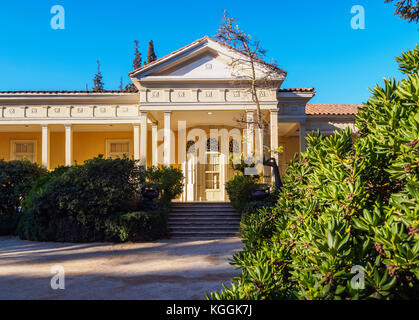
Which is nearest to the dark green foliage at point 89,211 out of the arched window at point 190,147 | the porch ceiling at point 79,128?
the porch ceiling at point 79,128

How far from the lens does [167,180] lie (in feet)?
37.0

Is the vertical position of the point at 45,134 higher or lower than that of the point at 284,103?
lower

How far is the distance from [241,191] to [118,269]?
5.89 m

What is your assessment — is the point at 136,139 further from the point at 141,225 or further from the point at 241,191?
the point at 141,225

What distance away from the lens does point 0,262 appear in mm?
6500

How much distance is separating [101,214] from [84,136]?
9.21 metres

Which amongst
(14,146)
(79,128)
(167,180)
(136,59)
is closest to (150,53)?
(136,59)

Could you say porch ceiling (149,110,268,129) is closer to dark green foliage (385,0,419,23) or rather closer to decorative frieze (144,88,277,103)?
decorative frieze (144,88,277,103)

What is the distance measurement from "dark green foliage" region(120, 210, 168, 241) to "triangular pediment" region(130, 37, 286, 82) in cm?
575

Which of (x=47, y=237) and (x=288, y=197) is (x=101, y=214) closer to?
(x=47, y=237)

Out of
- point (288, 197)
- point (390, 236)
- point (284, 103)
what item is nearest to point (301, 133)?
point (284, 103)

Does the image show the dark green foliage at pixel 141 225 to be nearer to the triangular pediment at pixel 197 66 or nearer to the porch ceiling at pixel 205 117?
the porch ceiling at pixel 205 117

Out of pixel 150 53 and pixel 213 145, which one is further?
pixel 150 53
